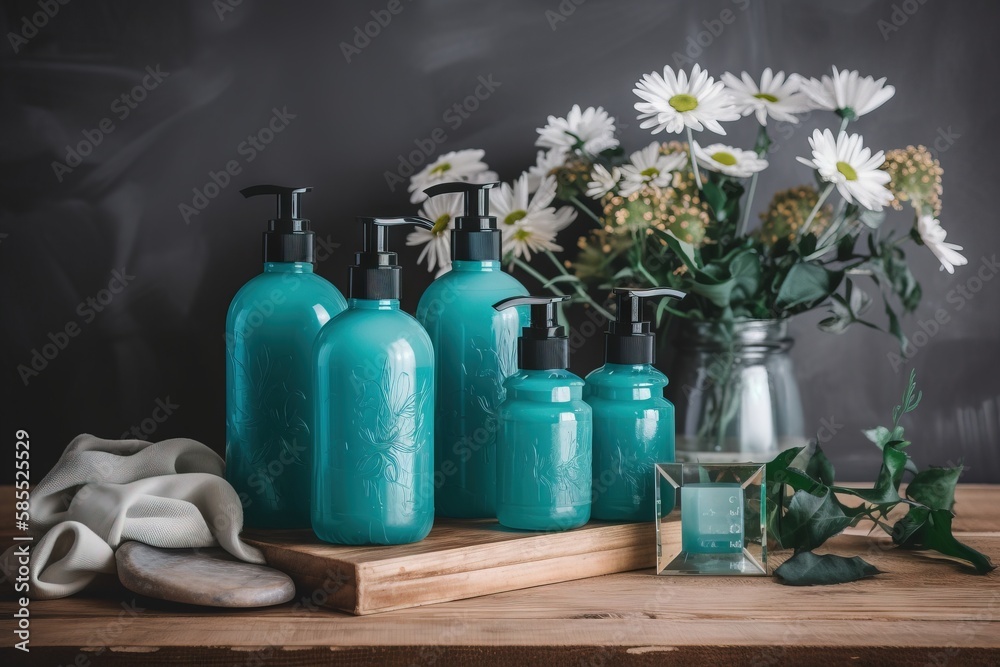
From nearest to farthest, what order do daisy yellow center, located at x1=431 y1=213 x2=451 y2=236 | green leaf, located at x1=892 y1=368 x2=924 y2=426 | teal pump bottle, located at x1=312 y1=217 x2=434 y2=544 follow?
teal pump bottle, located at x1=312 y1=217 x2=434 y2=544, green leaf, located at x1=892 y1=368 x2=924 y2=426, daisy yellow center, located at x1=431 y1=213 x2=451 y2=236

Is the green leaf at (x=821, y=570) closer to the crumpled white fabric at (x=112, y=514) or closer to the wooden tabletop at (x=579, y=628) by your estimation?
the wooden tabletop at (x=579, y=628)

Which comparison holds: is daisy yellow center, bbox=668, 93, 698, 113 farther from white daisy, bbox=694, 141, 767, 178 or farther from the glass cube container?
the glass cube container

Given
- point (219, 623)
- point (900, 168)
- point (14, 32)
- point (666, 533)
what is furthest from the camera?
point (14, 32)

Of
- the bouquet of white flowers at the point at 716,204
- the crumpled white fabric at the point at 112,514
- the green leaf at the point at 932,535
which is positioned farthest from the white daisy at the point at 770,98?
the crumpled white fabric at the point at 112,514

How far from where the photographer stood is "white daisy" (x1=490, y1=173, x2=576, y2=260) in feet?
3.30

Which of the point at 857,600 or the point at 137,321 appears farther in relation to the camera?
the point at 137,321

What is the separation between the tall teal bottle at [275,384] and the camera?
803mm

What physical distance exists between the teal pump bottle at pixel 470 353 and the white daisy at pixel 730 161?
0.92 feet

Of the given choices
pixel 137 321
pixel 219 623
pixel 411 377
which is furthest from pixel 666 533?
pixel 137 321

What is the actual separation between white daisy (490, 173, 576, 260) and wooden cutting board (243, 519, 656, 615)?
1.09 ft

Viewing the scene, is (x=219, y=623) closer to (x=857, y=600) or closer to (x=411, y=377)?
(x=411, y=377)

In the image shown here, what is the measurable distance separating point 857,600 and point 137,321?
0.87m

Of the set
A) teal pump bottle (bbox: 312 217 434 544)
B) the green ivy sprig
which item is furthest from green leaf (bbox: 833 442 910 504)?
teal pump bottle (bbox: 312 217 434 544)

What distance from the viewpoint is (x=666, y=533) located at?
785 millimetres
